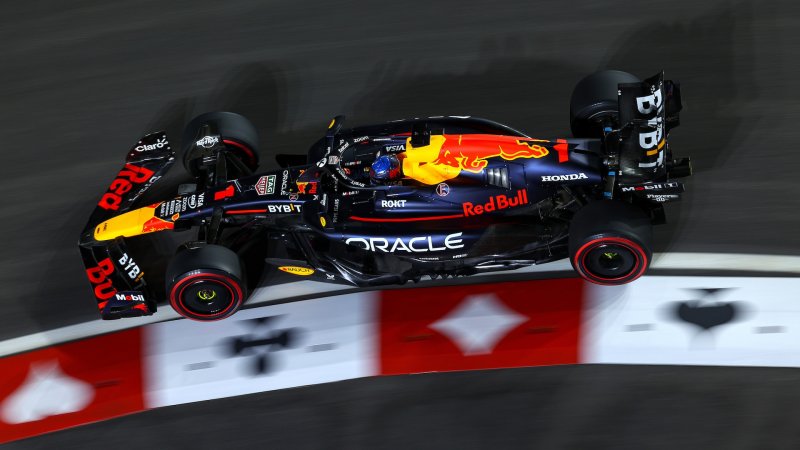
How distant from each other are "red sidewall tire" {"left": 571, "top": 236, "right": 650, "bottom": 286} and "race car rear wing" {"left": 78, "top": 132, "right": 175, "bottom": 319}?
11.2ft

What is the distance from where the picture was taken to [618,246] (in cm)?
639

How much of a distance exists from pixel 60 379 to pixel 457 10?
5347 millimetres

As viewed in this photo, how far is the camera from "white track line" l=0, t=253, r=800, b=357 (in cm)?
720

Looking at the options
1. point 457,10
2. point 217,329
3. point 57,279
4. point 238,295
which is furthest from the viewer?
point 457,10

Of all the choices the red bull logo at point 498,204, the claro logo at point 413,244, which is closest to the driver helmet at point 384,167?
the claro logo at point 413,244

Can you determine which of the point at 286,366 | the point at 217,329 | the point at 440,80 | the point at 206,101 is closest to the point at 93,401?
the point at 217,329

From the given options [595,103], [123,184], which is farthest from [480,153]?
[123,184]

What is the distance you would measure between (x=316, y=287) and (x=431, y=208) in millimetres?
1326

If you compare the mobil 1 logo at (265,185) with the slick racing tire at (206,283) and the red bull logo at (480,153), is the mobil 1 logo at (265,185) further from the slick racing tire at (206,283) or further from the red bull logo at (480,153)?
the red bull logo at (480,153)

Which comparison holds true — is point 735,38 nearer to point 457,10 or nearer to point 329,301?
point 457,10

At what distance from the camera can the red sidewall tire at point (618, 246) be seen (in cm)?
630

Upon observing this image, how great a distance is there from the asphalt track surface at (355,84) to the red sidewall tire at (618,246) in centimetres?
88

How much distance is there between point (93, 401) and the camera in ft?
23.3

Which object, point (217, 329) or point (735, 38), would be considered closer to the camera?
point (217, 329)
